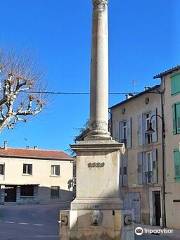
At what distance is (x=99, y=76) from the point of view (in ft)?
39.8

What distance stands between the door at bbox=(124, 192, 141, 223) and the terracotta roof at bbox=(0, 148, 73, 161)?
24.2 metres

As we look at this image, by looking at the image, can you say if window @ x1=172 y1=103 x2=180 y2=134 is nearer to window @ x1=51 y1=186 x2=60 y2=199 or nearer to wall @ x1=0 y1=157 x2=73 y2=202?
wall @ x1=0 y1=157 x2=73 y2=202

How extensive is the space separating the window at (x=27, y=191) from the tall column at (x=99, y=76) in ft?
152

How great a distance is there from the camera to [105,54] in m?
12.3

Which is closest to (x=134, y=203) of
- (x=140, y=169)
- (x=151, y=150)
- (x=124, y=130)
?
(x=140, y=169)

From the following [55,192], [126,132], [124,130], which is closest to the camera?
[126,132]

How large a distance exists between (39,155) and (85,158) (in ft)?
155

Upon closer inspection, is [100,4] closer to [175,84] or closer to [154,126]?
[175,84]

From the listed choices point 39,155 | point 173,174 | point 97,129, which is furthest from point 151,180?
point 39,155

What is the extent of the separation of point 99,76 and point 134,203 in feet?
74.9

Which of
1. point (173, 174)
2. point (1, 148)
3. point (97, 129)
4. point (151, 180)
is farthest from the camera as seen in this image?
point (1, 148)

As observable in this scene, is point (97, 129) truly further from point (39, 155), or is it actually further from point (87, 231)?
point (39, 155)

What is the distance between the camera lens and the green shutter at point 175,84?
1176 inches

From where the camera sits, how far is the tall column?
11.9 metres
